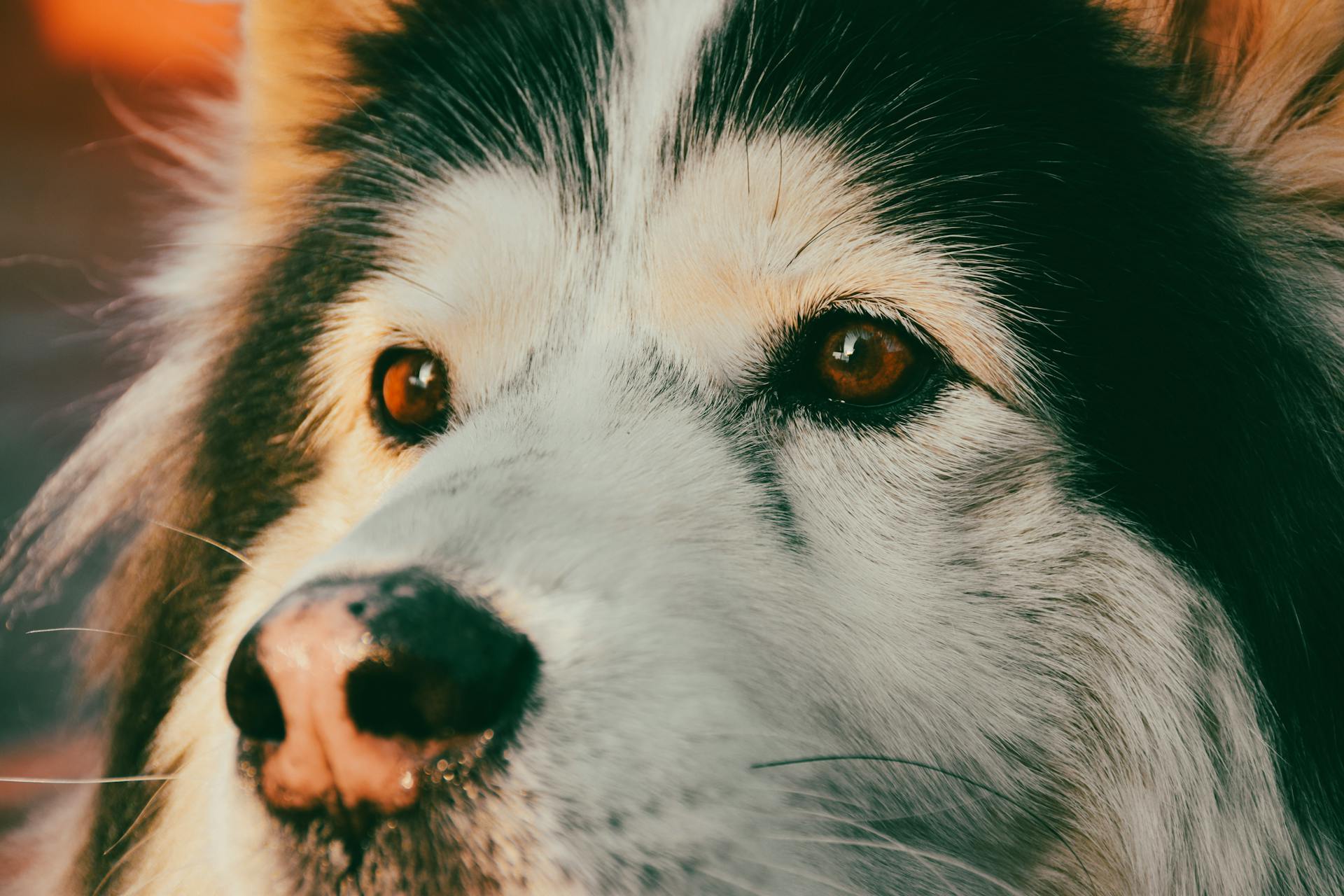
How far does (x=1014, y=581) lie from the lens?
132cm

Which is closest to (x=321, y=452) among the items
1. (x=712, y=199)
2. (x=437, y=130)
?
(x=437, y=130)

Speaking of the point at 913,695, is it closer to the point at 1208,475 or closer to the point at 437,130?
the point at 1208,475

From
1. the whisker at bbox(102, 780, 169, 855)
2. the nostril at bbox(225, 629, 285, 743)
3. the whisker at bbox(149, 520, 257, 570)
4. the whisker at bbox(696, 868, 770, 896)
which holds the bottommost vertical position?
the whisker at bbox(102, 780, 169, 855)

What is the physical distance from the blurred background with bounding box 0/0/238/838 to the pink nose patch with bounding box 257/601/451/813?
1224 millimetres

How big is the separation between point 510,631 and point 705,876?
0.31 meters

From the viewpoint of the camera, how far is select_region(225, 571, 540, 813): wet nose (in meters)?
1.03

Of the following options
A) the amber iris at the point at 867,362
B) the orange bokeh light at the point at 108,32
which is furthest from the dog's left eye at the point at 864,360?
the orange bokeh light at the point at 108,32

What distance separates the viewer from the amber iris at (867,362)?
140cm

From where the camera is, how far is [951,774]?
49.8 inches

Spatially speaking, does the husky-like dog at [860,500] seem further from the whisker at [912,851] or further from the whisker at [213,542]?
the whisker at [213,542]

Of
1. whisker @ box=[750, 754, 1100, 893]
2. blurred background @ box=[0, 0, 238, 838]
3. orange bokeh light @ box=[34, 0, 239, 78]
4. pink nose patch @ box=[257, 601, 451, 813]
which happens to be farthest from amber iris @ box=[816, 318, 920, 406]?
orange bokeh light @ box=[34, 0, 239, 78]

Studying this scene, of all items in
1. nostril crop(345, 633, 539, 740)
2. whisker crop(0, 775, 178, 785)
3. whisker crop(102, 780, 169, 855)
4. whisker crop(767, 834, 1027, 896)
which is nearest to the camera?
nostril crop(345, 633, 539, 740)

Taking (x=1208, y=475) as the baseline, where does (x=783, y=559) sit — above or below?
below

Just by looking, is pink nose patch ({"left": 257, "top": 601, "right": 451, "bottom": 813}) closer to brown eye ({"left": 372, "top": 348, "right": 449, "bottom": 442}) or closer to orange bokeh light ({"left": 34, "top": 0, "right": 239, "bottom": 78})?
brown eye ({"left": 372, "top": 348, "right": 449, "bottom": 442})
